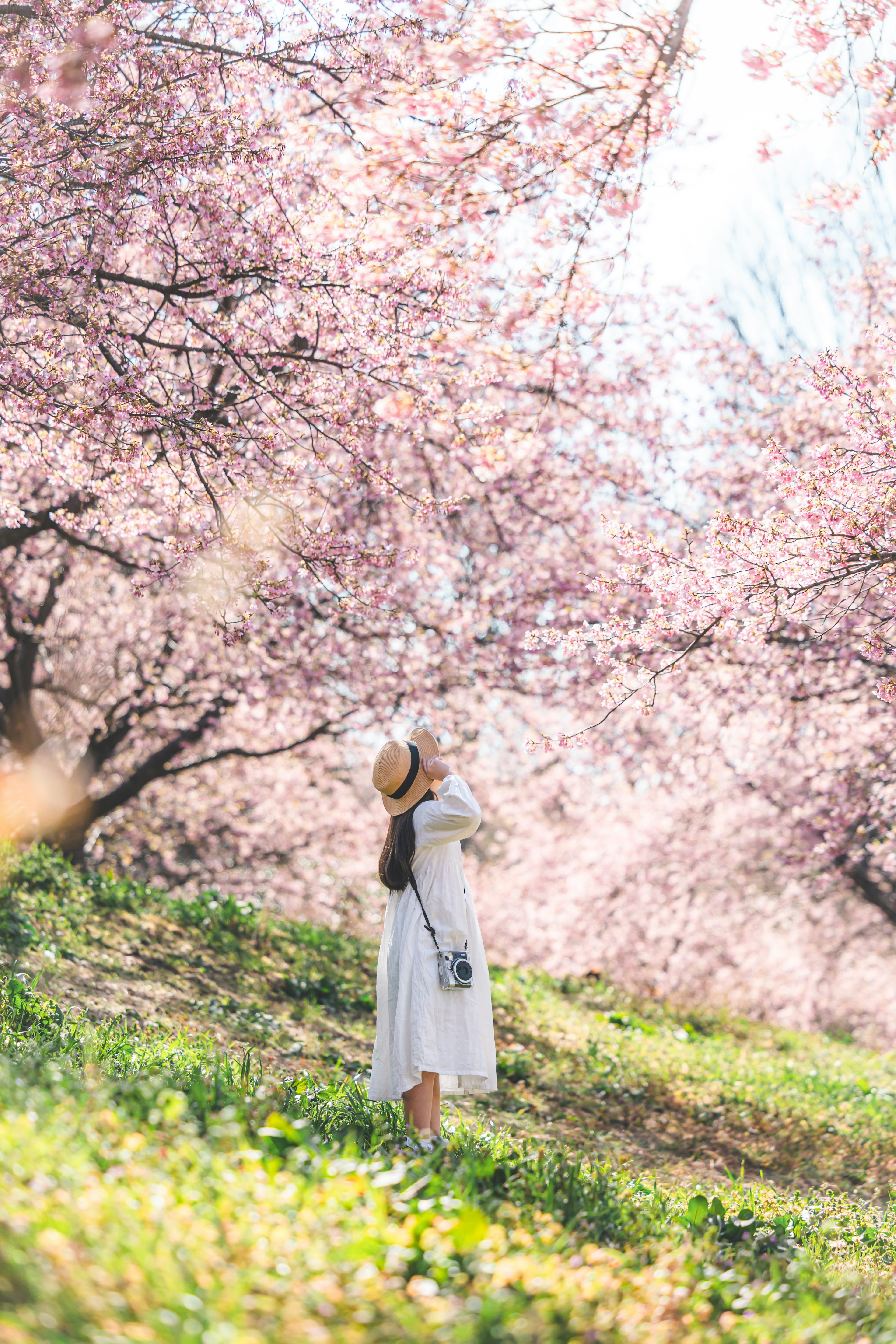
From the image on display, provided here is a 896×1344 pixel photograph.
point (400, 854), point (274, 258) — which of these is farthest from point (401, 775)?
point (274, 258)

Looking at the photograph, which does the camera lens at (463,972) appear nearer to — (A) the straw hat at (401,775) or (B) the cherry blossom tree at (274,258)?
(A) the straw hat at (401,775)

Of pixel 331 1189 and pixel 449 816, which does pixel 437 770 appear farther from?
pixel 331 1189

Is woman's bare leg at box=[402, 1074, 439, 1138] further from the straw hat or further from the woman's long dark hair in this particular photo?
the straw hat

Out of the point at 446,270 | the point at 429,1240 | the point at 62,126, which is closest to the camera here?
the point at 429,1240

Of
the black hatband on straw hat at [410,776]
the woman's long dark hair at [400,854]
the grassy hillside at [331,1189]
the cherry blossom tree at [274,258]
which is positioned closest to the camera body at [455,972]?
the woman's long dark hair at [400,854]

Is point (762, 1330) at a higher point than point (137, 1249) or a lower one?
lower

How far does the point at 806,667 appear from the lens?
809 cm

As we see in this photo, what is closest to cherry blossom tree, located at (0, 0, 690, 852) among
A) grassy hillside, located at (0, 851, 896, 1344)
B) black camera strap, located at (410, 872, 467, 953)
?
black camera strap, located at (410, 872, 467, 953)

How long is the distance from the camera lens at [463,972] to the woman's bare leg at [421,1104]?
0.46 metres

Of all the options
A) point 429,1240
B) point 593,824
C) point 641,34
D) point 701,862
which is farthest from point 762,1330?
point 593,824

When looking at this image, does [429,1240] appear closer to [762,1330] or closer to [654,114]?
[762,1330]

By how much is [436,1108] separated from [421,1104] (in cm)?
14

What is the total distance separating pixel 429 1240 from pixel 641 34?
215 inches

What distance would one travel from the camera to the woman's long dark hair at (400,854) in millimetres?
4832
